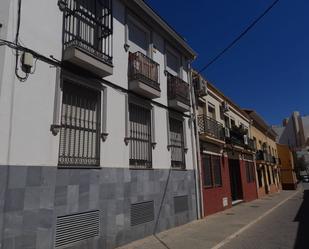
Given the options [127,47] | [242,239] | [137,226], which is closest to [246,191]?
[242,239]

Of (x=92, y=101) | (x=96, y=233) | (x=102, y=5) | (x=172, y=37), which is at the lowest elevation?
(x=96, y=233)

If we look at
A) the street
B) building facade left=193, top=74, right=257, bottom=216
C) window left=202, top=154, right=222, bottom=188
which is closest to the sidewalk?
the street

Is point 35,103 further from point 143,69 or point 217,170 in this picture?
point 217,170

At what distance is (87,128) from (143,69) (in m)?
3.27

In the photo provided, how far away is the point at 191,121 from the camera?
43.1ft

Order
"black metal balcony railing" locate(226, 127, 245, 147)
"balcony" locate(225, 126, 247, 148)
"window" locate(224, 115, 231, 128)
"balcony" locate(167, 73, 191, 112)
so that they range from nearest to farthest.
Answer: "balcony" locate(167, 73, 191, 112)
"balcony" locate(225, 126, 247, 148)
"black metal balcony railing" locate(226, 127, 245, 147)
"window" locate(224, 115, 231, 128)

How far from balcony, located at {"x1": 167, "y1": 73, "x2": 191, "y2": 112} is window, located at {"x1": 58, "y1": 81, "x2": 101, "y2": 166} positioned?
4.09 m

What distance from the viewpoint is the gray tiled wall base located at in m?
5.39

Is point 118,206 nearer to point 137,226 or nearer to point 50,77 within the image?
point 137,226

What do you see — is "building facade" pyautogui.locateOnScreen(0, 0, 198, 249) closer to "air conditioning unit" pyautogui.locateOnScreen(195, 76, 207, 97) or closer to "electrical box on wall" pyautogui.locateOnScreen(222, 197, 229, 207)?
A: "air conditioning unit" pyautogui.locateOnScreen(195, 76, 207, 97)

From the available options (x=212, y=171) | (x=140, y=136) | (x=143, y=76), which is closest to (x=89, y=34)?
(x=143, y=76)

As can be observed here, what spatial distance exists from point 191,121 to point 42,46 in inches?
316

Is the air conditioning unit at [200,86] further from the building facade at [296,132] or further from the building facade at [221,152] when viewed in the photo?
the building facade at [296,132]

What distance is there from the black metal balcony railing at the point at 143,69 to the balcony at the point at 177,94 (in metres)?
1.17
